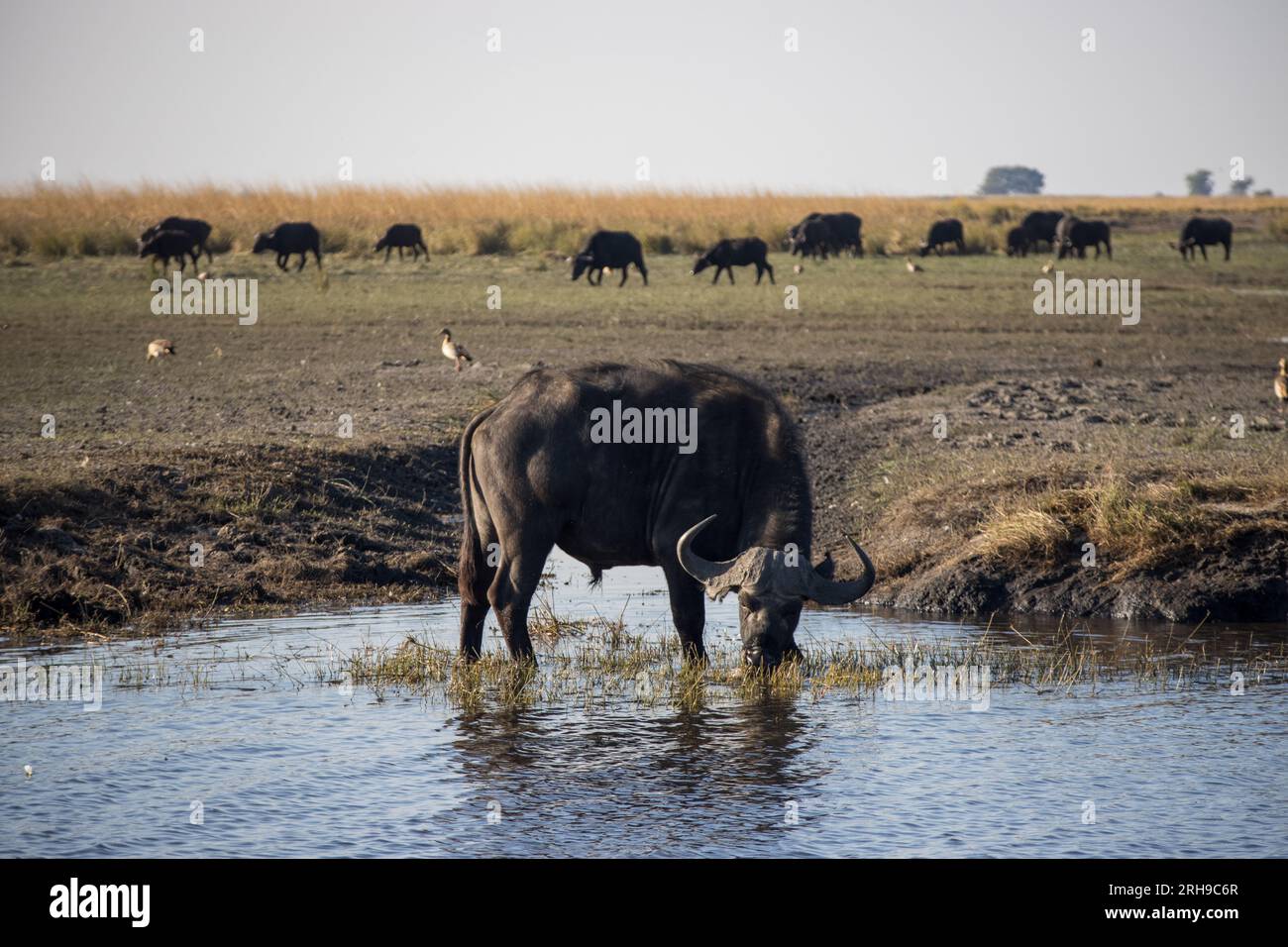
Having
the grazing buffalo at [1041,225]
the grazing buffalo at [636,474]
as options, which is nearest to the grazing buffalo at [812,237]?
the grazing buffalo at [1041,225]

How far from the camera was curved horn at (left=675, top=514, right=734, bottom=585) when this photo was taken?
7895 millimetres

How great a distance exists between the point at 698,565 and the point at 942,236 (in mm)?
33252

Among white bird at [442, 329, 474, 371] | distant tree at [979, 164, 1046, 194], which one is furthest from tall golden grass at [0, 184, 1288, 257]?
distant tree at [979, 164, 1046, 194]

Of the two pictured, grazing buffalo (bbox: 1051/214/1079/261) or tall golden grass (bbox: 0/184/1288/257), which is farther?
grazing buffalo (bbox: 1051/214/1079/261)

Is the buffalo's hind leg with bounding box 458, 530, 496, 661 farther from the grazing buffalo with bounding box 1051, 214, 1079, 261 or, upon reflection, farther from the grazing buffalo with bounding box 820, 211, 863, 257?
the grazing buffalo with bounding box 1051, 214, 1079, 261

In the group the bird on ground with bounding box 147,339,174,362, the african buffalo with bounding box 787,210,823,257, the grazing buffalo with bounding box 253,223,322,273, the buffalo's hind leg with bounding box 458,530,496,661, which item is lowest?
the buffalo's hind leg with bounding box 458,530,496,661

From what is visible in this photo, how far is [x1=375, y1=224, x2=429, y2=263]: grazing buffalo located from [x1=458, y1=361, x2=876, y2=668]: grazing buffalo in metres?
25.0

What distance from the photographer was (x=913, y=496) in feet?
40.3

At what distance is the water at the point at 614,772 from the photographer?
6219 millimetres

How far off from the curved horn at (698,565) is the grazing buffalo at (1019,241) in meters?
34.5

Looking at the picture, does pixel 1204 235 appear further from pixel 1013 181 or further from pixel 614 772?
pixel 1013 181

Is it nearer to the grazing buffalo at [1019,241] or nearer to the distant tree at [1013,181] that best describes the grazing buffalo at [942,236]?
the grazing buffalo at [1019,241]

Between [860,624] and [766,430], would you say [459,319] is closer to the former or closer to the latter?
[860,624]

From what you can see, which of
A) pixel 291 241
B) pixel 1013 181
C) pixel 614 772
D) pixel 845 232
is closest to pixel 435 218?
pixel 291 241
